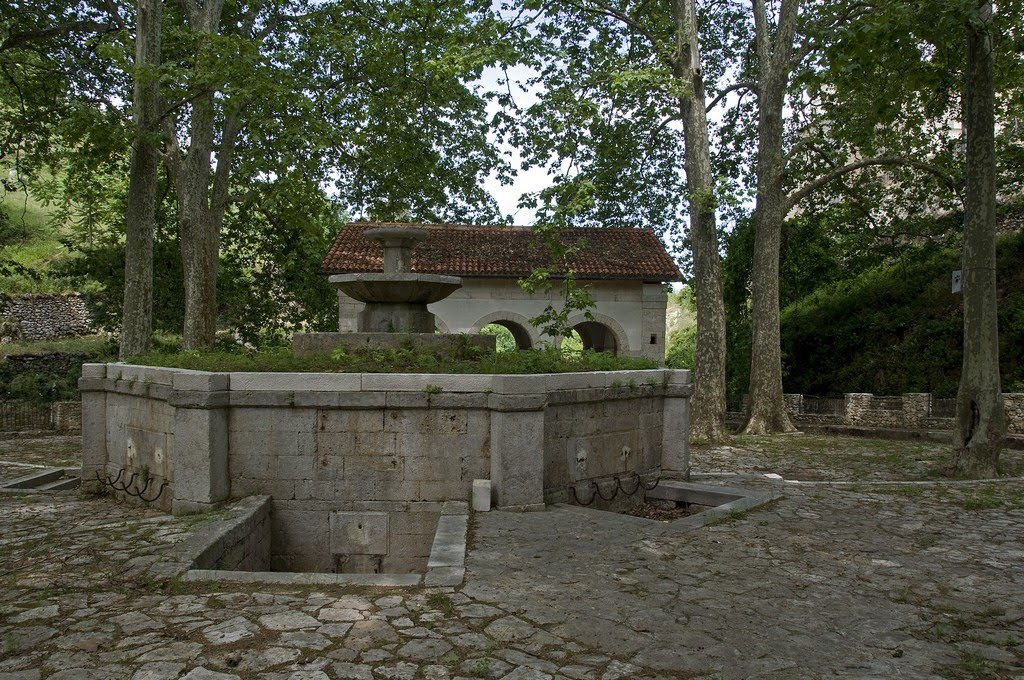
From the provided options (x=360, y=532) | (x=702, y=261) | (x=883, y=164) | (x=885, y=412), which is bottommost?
(x=360, y=532)

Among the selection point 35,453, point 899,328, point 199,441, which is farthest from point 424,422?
point 899,328

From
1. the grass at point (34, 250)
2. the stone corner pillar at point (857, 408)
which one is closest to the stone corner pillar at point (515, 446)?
the stone corner pillar at point (857, 408)

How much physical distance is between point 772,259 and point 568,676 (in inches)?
632

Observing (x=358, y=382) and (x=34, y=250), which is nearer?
(x=358, y=382)

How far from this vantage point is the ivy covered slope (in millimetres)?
20891

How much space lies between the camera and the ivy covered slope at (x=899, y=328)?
20891 millimetres

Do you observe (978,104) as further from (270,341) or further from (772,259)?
(270,341)

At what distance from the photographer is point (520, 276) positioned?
20.8 metres

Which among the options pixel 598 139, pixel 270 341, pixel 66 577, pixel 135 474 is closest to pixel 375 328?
pixel 135 474

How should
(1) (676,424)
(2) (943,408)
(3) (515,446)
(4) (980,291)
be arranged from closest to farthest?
(3) (515,446)
(1) (676,424)
(4) (980,291)
(2) (943,408)

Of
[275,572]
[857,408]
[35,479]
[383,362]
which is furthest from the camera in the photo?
[857,408]

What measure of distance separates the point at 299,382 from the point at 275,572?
2.03m

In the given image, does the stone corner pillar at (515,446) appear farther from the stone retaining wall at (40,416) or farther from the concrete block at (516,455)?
the stone retaining wall at (40,416)

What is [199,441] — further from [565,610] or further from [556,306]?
[556,306]
